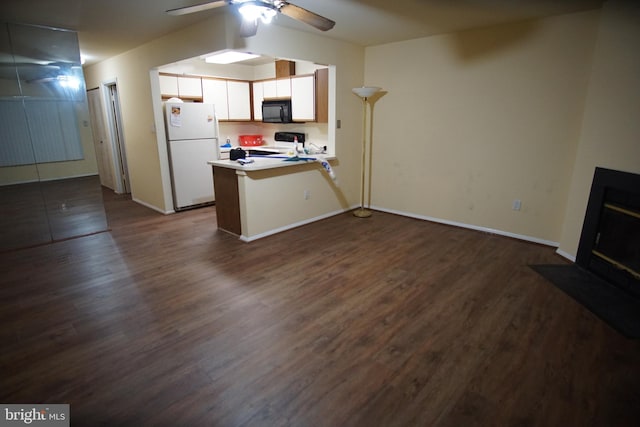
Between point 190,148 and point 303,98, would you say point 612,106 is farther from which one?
point 190,148

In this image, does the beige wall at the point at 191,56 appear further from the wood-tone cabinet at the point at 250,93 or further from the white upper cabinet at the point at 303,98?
the white upper cabinet at the point at 303,98

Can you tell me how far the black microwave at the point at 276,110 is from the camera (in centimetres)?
579

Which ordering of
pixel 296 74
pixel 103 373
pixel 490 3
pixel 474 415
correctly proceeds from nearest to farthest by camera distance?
pixel 474 415 → pixel 103 373 → pixel 490 3 → pixel 296 74

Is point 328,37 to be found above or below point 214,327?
above

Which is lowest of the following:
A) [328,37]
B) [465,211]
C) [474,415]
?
[474,415]

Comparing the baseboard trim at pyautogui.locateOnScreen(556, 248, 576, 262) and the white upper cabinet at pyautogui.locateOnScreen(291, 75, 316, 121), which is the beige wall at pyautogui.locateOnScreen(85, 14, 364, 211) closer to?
the white upper cabinet at pyautogui.locateOnScreen(291, 75, 316, 121)

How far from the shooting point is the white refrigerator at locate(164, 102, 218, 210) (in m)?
5.04

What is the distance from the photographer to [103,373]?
1.95 meters

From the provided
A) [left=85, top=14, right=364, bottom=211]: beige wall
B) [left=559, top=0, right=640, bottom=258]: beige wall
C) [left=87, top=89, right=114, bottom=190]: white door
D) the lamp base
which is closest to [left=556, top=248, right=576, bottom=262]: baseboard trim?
[left=559, top=0, right=640, bottom=258]: beige wall

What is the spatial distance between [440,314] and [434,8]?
9.07 feet

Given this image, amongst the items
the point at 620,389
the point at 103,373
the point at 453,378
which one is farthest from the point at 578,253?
the point at 103,373

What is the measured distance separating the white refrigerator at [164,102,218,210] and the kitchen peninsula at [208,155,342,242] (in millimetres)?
1187

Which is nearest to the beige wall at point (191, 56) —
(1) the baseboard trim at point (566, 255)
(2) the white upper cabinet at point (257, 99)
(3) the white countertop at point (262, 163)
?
(3) the white countertop at point (262, 163)

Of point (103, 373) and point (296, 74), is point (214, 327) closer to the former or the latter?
point (103, 373)
